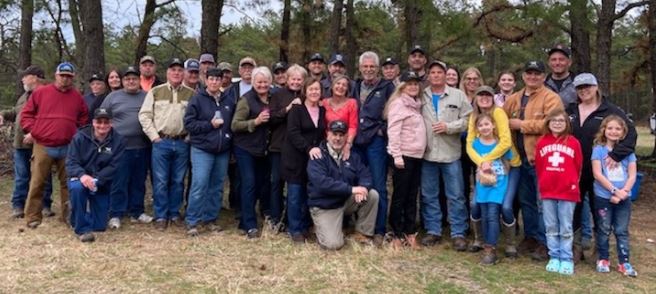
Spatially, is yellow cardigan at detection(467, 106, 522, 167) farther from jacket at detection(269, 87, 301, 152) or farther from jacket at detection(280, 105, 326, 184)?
jacket at detection(269, 87, 301, 152)

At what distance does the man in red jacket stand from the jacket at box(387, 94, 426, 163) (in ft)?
12.0

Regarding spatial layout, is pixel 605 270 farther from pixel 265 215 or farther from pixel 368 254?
pixel 265 215

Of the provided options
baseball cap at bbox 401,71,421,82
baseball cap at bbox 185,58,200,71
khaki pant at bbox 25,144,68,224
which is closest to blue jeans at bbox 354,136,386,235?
baseball cap at bbox 401,71,421,82

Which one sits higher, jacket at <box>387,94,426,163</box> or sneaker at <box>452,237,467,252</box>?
jacket at <box>387,94,426,163</box>

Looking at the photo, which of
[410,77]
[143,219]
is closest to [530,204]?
[410,77]

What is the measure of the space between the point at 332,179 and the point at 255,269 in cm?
123

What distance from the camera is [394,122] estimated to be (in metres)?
5.87

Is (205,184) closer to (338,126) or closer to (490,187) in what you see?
(338,126)

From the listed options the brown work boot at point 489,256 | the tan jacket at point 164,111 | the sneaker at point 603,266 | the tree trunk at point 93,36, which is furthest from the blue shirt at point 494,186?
the tree trunk at point 93,36

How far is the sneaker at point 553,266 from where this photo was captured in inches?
209

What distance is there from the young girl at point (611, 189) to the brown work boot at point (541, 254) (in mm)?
487

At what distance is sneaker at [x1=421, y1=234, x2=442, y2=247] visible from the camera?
614 cm

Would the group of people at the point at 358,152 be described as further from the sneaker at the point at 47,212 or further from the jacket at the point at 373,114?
the sneaker at the point at 47,212

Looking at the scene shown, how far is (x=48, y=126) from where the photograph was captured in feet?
21.7
